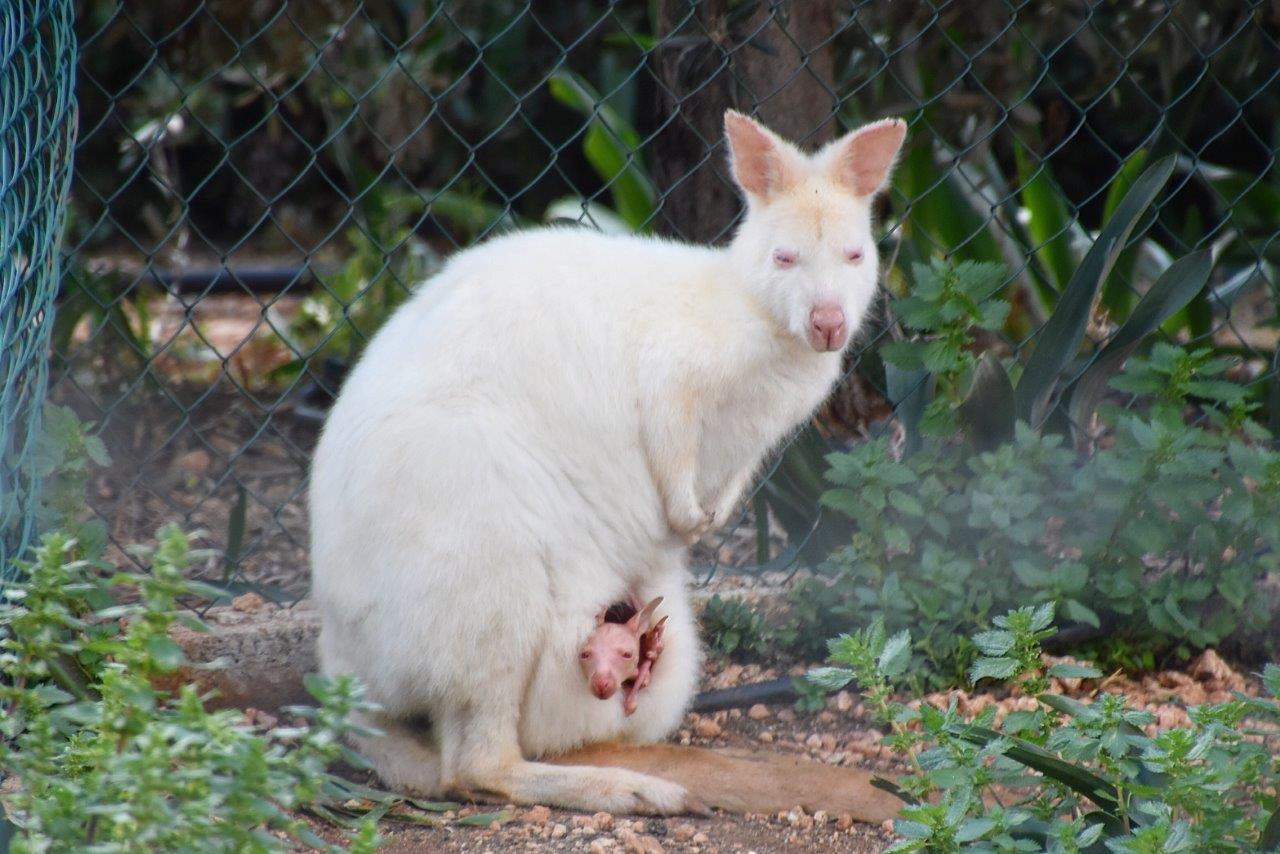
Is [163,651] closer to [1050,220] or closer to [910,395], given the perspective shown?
[910,395]

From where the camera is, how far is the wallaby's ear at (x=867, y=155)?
2963 mm

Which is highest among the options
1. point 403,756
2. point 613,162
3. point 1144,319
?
point 613,162

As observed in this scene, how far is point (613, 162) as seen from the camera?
5242 mm

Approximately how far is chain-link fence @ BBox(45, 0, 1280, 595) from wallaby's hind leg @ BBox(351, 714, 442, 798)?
918mm

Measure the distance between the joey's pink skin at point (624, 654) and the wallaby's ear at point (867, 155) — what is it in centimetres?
99

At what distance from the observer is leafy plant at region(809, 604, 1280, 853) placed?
82.7 inches

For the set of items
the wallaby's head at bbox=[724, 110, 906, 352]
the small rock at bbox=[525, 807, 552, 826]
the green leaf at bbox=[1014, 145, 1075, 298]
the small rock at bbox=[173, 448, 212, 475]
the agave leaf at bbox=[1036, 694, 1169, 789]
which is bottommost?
the small rock at bbox=[525, 807, 552, 826]

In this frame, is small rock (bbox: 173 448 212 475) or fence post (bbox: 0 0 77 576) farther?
small rock (bbox: 173 448 212 475)

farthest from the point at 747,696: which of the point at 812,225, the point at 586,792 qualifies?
the point at 812,225

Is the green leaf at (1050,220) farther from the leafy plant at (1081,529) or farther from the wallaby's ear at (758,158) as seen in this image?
the wallaby's ear at (758,158)

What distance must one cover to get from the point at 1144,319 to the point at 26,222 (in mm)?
2616

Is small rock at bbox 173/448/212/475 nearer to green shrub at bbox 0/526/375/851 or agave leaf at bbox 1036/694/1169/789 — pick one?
green shrub at bbox 0/526/375/851

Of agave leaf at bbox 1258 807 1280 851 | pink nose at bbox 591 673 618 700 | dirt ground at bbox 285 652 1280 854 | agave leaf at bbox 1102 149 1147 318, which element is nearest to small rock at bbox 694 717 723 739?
dirt ground at bbox 285 652 1280 854

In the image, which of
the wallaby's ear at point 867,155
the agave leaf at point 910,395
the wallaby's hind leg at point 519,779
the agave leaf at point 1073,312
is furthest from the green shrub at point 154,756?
the agave leaf at point 1073,312
